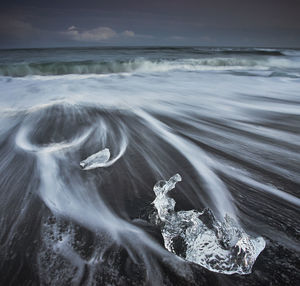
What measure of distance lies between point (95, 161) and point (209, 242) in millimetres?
1318

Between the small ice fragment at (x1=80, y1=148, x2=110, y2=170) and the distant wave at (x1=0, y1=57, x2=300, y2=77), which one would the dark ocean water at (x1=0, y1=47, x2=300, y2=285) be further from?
the distant wave at (x1=0, y1=57, x2=300, y2=77)

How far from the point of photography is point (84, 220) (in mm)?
1520

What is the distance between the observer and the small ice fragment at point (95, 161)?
2.12 metres

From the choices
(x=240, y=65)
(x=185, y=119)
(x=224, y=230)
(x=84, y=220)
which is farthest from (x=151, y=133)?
(x=240, y=65)

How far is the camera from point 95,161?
218 centimetres

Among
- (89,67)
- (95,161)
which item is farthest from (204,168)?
(89,67)

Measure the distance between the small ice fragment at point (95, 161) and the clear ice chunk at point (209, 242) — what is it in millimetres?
909

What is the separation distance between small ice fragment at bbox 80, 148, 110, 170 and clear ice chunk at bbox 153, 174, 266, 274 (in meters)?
0.91

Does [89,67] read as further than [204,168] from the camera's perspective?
Yes

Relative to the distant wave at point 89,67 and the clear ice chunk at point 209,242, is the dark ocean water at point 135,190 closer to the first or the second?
the clear ice chunk at point 209,242

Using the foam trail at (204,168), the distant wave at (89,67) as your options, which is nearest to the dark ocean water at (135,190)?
the foam trail at (204,168)

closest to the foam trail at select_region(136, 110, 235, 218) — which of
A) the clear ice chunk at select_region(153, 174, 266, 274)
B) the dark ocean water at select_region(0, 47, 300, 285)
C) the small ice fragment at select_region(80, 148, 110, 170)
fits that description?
the dark ocean water at select_region(0, 47, 300, 285)

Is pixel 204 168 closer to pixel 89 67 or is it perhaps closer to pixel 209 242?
pixel 209 242

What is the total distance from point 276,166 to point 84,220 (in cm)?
179
